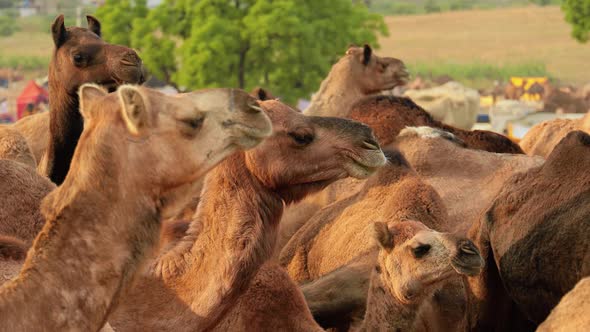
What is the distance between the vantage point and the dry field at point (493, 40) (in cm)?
8194

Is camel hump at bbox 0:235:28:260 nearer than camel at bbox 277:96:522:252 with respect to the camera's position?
Yes

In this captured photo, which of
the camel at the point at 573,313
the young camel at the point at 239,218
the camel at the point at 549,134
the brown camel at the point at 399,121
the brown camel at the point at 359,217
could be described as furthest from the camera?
the camel at the point at 549,134

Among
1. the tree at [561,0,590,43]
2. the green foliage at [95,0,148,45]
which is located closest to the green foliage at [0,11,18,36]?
the green foliage at [95,0,148,45]

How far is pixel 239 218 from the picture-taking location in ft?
16.9

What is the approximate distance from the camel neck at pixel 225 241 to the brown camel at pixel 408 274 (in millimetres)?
863

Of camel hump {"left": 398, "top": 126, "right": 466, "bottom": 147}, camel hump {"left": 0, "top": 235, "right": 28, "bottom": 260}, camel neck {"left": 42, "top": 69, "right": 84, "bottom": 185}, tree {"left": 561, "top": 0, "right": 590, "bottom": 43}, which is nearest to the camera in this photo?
camel hump {"left": 0, "top": 235, "right": 28, "bottom": 260}

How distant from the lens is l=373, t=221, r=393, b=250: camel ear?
19.5ft

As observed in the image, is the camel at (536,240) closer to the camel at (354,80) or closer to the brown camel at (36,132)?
the brown camel at (36,132)

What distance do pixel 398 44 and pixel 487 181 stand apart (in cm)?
8137

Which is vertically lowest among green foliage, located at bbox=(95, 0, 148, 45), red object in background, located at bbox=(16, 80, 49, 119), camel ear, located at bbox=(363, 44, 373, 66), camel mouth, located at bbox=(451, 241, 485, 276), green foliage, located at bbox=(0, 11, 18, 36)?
green foliage, located at bbox=(0, 11, 18, 36)

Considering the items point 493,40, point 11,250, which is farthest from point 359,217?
point 493,40

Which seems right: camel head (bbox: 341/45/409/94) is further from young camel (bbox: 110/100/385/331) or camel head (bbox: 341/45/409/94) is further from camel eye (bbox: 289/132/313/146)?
camel eye (bbox: 289/132/313/146)

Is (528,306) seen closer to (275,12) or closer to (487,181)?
(487,181)

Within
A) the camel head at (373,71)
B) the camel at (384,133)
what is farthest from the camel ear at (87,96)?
the camel head at (373,71)
